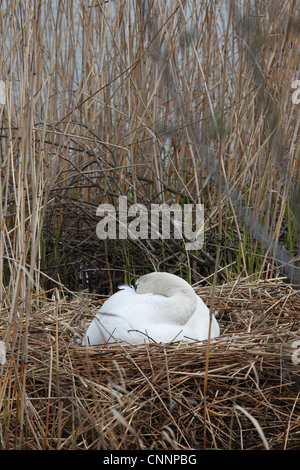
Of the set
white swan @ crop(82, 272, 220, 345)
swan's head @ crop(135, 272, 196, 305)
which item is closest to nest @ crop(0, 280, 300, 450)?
white swan @ crop(82, 272, 220, 345)

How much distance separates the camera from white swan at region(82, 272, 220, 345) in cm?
193

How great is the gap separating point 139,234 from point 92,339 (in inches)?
44.0

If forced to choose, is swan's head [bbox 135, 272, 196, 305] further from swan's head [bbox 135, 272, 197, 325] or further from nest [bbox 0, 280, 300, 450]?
nest [bbox 0, 280, 300, 450]

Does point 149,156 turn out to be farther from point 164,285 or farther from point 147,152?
point 164,285

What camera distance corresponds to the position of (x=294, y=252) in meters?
2.95

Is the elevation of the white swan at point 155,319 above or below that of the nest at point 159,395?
above

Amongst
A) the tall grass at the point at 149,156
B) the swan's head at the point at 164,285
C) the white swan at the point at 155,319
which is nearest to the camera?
the white swan at the point at 155,319

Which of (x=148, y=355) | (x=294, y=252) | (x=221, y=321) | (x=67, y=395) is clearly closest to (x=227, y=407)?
(x=148, y=355)

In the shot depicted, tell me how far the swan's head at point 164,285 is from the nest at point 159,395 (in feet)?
0.67

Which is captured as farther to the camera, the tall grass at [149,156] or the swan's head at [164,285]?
the tall grass at [149,156]

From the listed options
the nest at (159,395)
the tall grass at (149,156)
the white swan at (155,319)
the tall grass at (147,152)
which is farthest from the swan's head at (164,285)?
the tall grass at (147,152)

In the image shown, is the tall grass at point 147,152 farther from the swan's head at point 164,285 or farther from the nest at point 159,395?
the nest at point 159,395

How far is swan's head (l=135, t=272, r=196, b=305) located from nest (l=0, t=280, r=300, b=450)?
204mm

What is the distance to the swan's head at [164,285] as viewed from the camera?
2.04 m
